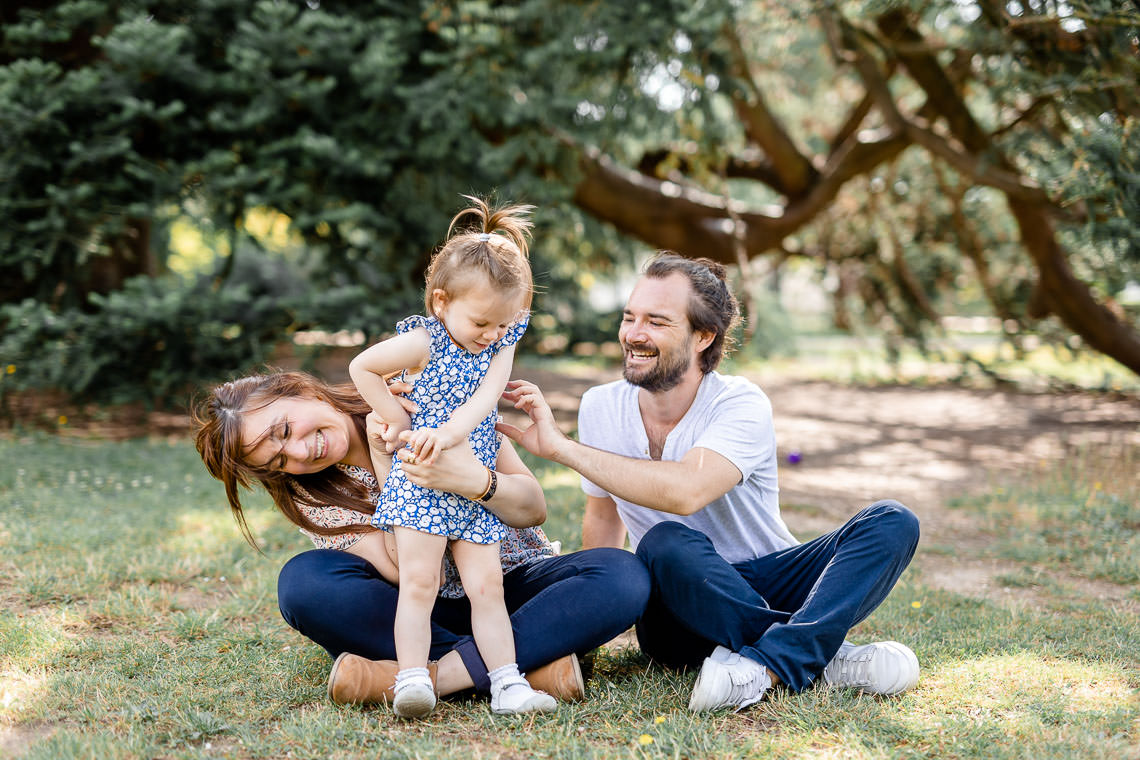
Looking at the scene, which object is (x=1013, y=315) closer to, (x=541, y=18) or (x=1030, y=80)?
(x=1030, y=80)


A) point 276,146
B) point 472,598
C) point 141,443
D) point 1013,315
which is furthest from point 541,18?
point 1013,315

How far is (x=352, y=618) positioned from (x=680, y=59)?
180 inches

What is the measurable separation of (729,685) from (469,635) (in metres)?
0.73

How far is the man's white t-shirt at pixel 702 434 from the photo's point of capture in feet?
9.11

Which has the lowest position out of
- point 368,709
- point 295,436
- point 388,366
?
point 368,709

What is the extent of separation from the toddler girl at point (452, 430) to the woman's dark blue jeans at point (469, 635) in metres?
0.08

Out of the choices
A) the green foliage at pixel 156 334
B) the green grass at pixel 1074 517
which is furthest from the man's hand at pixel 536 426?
the green foliage at pixel 156 334

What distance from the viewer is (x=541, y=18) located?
6.15 metres

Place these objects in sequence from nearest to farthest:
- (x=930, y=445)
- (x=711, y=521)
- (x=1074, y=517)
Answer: (x=711, y=521)
(x=1074, y=517)
(x=930, y=445)

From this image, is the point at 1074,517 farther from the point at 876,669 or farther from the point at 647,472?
the point at 647,472

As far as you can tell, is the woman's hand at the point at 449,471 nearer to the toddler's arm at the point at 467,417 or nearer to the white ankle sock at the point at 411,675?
the toddler's arm at the point at 467,417

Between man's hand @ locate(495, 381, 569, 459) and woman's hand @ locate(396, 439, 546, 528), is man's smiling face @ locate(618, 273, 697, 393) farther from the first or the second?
woman's hand @ locate(396, 439, 546, 528)

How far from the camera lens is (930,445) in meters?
7.23

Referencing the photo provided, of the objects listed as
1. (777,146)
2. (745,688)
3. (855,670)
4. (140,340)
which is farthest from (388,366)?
(777,146)
